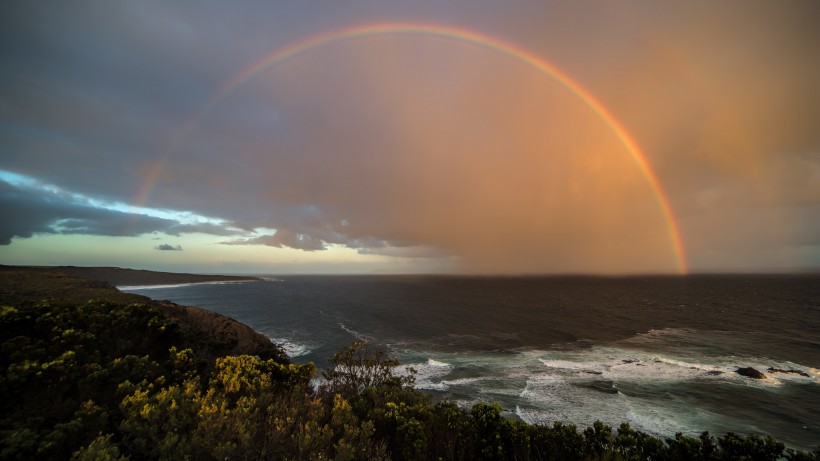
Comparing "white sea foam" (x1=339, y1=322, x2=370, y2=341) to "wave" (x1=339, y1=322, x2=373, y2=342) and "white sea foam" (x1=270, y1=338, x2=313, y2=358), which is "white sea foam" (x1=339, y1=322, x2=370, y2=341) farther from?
"white sea foam" (x1=270, y1=338, x2=313, y2=358)

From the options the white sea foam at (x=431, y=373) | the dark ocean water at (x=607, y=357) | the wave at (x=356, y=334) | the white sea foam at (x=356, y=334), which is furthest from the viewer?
the white sea foam at (x=356, y=334)

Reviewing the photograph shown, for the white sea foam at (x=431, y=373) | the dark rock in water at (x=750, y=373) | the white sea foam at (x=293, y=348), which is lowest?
the white sea foam at (x=293, y=348)

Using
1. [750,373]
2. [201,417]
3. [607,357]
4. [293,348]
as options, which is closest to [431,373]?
[293,348]

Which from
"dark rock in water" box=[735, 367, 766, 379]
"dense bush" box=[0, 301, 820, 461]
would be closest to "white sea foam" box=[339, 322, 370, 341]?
"dense bush" box=[0, 301, 820, 461]

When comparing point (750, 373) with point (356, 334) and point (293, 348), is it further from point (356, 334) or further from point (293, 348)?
point (293, 348)

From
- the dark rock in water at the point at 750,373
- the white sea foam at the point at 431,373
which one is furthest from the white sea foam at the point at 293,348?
the dark rock in water at the point at 750,373

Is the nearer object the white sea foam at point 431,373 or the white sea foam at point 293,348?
the white sea foam at point 431,373

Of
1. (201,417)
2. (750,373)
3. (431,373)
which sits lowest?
(431,373)

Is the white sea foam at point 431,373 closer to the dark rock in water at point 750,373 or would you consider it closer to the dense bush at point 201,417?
the dense bush at point 201,417
